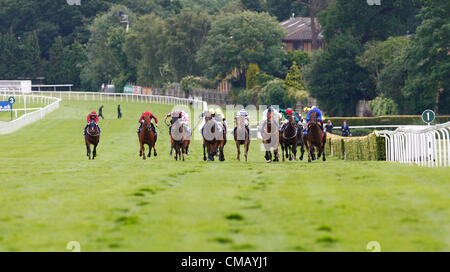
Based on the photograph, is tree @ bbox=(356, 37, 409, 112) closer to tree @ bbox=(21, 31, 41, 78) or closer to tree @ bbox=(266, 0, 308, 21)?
tree @ bbox=(266, 0, 308, 21)

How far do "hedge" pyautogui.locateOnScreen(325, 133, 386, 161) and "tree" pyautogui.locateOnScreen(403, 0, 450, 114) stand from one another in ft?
90.7

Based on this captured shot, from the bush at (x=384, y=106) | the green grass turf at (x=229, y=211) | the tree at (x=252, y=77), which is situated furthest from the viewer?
the tree at (x=252, y=77)

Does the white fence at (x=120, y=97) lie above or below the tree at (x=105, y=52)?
below

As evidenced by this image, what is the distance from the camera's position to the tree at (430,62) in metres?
58.9

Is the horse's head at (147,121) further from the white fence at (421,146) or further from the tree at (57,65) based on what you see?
the tree at (57,65)

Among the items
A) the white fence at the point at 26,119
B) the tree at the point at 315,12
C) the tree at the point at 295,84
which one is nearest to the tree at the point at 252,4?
the tree at the point at 315,12

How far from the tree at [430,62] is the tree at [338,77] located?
7.93 meters

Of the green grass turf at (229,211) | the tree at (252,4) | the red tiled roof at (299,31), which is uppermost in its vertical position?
the tree at (252,4)

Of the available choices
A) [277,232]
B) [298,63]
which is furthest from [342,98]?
[277,232]

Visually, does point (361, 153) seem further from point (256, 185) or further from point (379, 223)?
point (379, 223)

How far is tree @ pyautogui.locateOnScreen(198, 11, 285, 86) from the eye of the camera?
8450 centimetres
